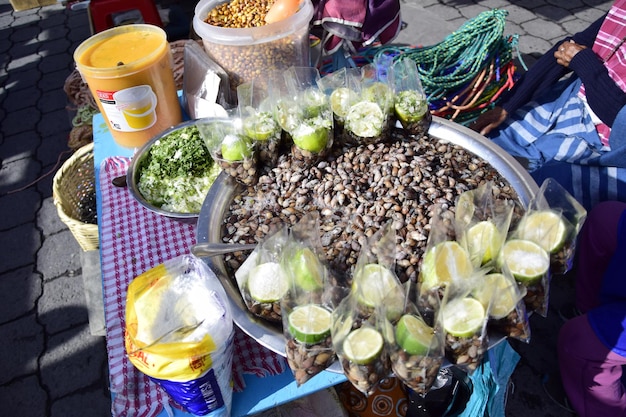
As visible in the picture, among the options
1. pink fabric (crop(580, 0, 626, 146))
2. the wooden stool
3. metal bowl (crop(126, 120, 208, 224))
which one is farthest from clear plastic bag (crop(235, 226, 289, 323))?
the wooden stool

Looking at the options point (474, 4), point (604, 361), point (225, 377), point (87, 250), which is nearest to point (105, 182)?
point (87, 250)

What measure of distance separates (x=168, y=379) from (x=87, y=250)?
1.63m

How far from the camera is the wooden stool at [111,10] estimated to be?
3.38 meters

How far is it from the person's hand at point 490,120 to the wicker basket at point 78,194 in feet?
6.79

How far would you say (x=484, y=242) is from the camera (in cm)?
117

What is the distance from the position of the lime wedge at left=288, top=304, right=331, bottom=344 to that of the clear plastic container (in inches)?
49.1

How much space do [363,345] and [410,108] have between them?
924 millimetres

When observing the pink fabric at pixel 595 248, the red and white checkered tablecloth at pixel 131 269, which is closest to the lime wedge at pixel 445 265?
the red and white checkered tablecloth at pixel 131 269

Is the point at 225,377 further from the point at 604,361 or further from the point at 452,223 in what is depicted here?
the point at 604,361

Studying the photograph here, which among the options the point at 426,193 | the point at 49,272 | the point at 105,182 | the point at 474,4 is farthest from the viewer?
the point at 474,4

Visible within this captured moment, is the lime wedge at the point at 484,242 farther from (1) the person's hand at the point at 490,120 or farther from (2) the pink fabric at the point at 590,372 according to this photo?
(1) the person's hand at the point at 490,120

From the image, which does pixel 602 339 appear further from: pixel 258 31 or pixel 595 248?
pixel 258 31

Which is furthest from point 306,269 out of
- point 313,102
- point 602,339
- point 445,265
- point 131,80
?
point 602,339

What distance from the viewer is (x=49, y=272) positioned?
2811 mm
